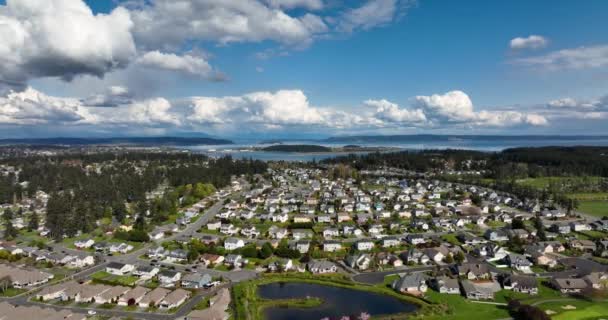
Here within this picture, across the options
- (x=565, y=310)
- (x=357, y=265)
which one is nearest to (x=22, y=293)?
(x=357, y=265)

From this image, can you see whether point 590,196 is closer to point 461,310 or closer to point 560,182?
point 560,182

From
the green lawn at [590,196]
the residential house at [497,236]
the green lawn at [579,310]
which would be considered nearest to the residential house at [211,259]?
the green lawn at [579,310]

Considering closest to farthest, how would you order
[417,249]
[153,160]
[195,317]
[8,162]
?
1. [195,317]
2. [417,249]
3. [8,162]
4. [153,160]

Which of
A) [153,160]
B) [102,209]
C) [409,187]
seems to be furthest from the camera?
[153,160]

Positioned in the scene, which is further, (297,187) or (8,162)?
(8,162)

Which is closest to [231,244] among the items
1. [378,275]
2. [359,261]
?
[359,261]

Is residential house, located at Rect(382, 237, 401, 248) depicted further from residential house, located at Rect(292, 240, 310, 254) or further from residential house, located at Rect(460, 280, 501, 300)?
residential house, located at Rect(460, 280, 501, 300)

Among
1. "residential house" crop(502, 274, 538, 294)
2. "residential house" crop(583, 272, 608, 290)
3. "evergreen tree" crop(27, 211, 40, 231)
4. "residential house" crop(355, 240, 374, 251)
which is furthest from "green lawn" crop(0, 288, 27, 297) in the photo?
"residential house" crop(583, 272, 608, 290)

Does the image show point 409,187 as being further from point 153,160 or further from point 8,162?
point 8,162
